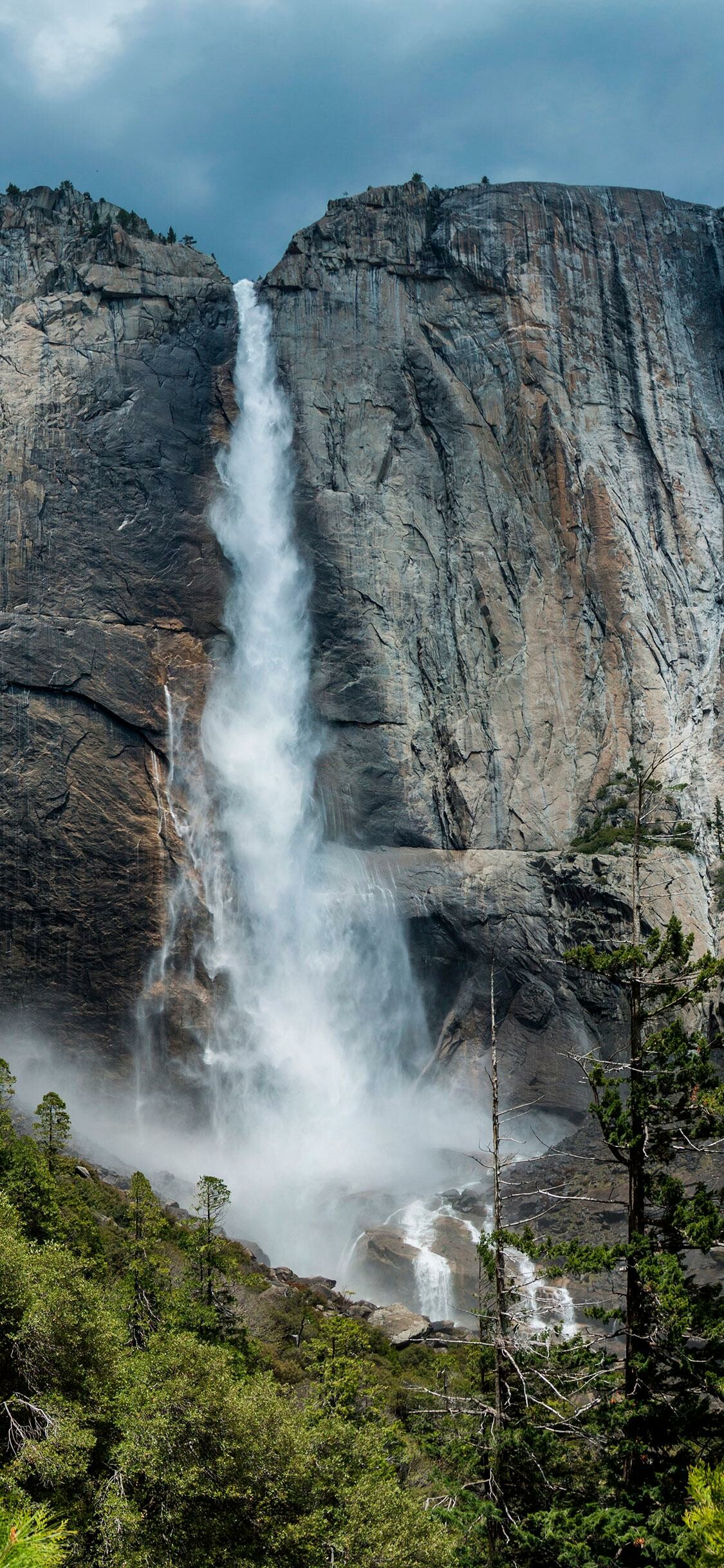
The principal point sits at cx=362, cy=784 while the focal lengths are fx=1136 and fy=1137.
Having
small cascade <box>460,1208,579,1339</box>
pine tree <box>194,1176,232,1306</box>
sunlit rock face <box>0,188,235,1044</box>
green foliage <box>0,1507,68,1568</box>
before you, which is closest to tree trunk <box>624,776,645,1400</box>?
green foliage <box>0,1507,68,1568</box>

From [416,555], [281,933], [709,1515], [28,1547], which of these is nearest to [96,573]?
[416,555]

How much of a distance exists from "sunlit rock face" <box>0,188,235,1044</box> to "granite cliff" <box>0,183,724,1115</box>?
0.13 metres

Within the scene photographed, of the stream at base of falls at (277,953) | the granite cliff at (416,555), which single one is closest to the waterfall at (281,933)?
the stream at base of falls at (277,953)

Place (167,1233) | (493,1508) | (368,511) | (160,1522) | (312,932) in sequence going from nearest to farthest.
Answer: (493,1508)
(160,1522)
(167,1233)
(312,932)
(368,511)

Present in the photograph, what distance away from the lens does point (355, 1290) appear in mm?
35125

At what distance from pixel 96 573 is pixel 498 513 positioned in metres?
19.8

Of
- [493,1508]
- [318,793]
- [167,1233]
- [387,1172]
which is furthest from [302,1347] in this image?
[318,793]

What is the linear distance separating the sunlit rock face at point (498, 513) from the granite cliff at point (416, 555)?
146 mm

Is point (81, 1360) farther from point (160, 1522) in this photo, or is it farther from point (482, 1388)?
point (482, 1388)

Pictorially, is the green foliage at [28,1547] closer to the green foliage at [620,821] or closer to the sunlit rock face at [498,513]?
the green foliage at [620,821]

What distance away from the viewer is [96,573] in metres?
49.5

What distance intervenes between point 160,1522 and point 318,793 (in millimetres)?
38762

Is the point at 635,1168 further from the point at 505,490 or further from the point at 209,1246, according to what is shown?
the point at 505,490

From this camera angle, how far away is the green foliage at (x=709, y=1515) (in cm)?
841
